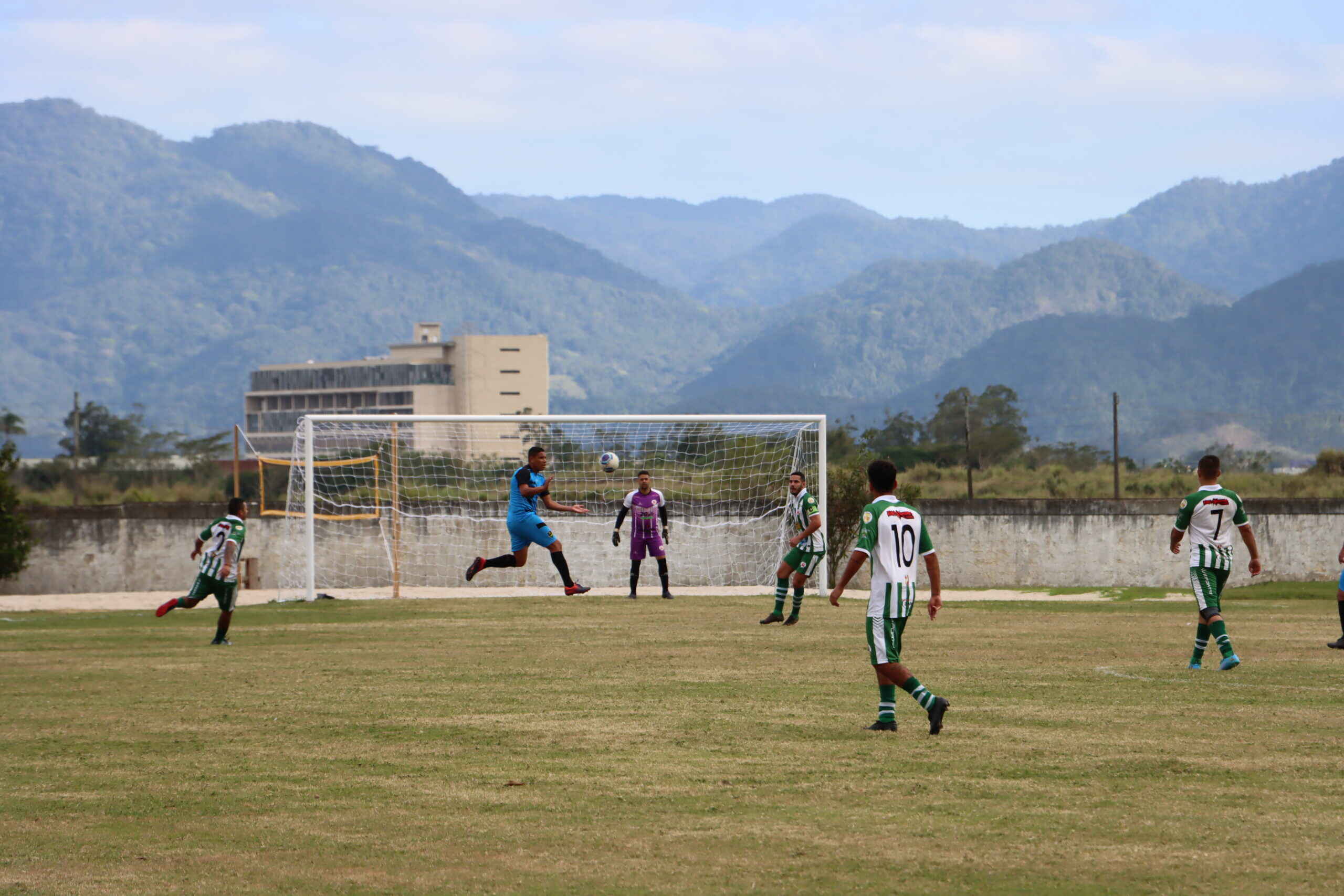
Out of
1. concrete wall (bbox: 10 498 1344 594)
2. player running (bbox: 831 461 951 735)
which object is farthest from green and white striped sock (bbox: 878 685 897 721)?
concrete wall (bbox: 10 498 1344 594)

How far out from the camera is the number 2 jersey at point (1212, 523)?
45.1 ft

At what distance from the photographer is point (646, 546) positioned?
24344 mm

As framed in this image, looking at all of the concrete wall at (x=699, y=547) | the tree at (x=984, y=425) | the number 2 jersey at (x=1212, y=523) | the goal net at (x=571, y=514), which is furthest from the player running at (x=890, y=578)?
the tree at (x=984, y=425)

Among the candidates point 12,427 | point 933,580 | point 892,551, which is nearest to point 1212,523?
point 933,580

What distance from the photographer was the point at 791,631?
1809cm

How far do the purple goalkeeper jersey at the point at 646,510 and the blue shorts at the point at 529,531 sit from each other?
4211 millimetres

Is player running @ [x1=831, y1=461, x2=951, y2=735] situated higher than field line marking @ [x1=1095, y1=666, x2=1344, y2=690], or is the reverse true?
player running @ [x1=831, y1=461, x2=951, y2=735]

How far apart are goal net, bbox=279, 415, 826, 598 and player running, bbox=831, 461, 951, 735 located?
18618mm

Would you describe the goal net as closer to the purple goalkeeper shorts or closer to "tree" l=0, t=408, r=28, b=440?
the purple goalkeeper shorts

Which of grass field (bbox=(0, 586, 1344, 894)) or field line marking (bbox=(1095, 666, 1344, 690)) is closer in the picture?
grass field (bbox=(0, 586, 1344, 894))

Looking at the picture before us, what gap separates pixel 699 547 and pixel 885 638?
20.5 metres

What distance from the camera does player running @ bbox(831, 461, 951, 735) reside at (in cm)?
994

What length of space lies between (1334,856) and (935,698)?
3493mm

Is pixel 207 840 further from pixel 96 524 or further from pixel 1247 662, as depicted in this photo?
pixel 96 524
